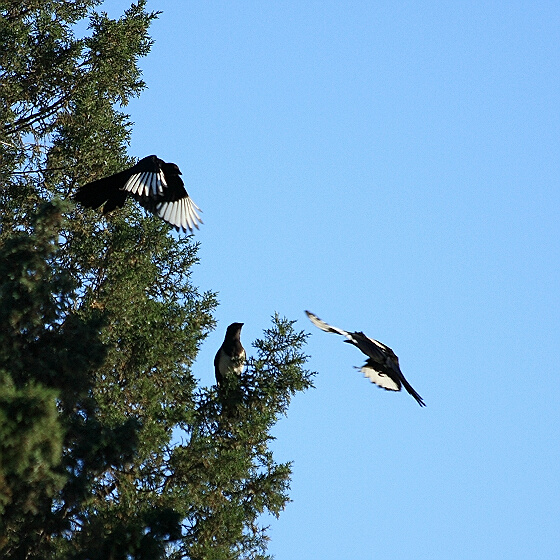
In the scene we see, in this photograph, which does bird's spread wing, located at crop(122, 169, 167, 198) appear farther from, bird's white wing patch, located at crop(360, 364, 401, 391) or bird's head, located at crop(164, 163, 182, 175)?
bird's white wing patch, located at crop(360, 364, 401, 391)

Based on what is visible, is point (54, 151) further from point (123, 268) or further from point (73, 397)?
point (73, 397)

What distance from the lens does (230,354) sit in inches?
539

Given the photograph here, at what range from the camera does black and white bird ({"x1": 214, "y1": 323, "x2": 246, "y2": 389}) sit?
13.6m

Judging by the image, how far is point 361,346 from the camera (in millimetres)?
13062

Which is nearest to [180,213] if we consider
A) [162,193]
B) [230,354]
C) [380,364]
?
[162,193]

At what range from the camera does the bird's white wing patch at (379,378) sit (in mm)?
12984

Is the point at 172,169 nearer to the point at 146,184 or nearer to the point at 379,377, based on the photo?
the point at 146,184

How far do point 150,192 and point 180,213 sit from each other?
0.52 meters

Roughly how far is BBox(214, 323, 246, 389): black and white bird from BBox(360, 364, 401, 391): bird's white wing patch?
146 centimetres

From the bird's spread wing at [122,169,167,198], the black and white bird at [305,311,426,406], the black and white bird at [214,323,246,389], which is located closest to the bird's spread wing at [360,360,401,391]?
the black and white bird at [305,311,426,406]

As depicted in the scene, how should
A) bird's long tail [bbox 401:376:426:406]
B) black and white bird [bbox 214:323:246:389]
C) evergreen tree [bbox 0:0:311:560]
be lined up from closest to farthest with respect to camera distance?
evergreen tree [bbox 0:0:311:560], bird's long tail [bbox 401:376:426:406], black and white bird [bbox 214:323:246:389]

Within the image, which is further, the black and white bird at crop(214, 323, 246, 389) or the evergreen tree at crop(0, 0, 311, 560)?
the black and white bird at crop(214, 323, 246, 389)

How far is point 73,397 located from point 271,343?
2305 mm

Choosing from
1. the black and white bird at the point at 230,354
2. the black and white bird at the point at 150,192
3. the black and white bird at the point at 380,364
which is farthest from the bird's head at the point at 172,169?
the black and white bird at the point at 380,364
